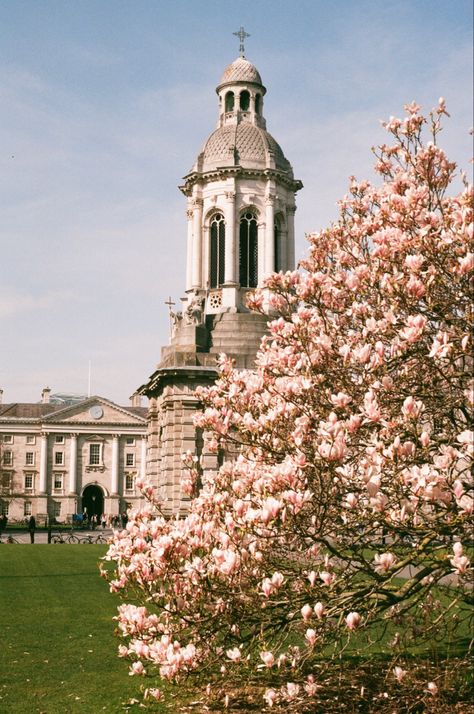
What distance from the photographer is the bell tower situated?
32.9 meters

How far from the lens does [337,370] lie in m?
8.70

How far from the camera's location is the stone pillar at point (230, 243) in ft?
114

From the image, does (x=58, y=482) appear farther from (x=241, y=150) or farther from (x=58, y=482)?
(x=241, y=150)

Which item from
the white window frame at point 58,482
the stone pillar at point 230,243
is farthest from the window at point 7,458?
the stone pillar at point 230,243

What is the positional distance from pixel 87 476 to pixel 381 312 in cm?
8718

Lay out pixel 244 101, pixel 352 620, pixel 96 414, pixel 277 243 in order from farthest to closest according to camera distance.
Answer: pixel 96 414, pixel 244 101, pixel 277 243, pixel 352 620

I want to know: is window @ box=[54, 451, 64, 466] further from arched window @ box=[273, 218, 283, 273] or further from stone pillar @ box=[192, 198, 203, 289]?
arched window @ box=[273, 218, 283, 273]

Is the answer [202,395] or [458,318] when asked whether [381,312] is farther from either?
[202,395]

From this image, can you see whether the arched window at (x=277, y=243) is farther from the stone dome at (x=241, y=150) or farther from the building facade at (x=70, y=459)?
the building facade at (x=70, y=459)

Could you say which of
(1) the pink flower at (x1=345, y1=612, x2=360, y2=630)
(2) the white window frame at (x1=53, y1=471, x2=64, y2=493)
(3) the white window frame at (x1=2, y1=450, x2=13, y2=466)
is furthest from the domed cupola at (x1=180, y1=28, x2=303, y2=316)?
(3) the white window frame at (x1=2, y1=450, x2=13, y2=466)

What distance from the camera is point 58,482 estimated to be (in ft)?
304

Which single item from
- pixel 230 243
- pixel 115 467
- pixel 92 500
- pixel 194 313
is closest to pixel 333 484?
pixel 194 313

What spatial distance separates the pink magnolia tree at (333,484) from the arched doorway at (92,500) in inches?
3393

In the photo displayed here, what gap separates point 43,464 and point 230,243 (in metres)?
63.0
